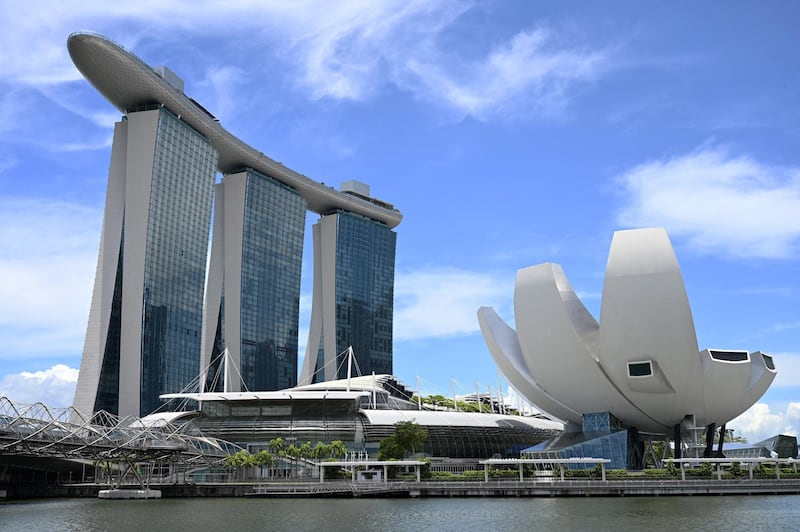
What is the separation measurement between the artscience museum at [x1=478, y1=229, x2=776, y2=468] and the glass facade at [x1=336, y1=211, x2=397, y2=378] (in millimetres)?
73220

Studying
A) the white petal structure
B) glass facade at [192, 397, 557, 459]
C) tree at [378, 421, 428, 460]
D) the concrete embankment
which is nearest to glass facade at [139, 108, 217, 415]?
glass facade at [192, 397, 557, 459]

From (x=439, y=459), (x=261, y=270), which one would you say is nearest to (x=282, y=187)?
(x=261, y=270)

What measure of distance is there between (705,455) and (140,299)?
6483cm

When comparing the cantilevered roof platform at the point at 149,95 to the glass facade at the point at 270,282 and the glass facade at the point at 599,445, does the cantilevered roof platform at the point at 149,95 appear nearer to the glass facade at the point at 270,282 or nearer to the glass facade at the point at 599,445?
the glass facade at the point at 270,282

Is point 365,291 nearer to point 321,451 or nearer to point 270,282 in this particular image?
point 270,282

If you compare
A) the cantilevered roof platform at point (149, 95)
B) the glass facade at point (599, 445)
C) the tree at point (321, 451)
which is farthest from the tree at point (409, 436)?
the cantilevered roof platform at point (149, 95)

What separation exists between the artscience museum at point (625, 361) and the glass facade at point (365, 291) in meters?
73.2

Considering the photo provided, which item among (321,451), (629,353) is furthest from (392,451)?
(629,353)

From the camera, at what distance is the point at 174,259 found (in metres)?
108

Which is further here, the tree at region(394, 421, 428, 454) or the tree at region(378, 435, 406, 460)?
the tree at region(394, 421, 428, 454)

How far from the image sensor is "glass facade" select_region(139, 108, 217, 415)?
4018 inches

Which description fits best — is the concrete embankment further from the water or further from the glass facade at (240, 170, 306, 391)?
the glass facade at (240, 170, 306, 391)

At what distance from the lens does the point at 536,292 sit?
240 ft

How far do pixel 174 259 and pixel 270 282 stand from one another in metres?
28.8
